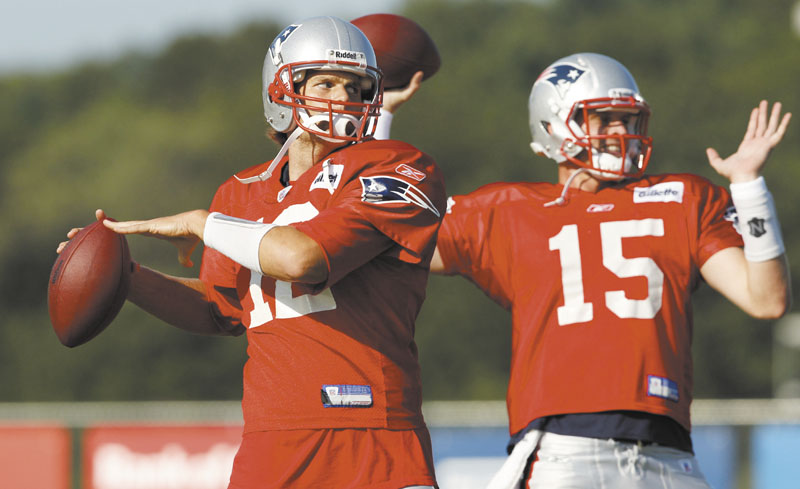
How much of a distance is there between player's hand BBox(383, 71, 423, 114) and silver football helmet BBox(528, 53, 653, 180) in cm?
48

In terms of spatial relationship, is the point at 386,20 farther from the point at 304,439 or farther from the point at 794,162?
the point at 794,162

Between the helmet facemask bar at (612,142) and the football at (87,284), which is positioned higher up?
the helmet facemask bar at (612,142)

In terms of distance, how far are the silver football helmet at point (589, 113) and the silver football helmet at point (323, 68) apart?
116cm

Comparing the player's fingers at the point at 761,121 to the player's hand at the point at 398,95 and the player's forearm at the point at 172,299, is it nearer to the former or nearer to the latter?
the player's hand at the point at 398,95

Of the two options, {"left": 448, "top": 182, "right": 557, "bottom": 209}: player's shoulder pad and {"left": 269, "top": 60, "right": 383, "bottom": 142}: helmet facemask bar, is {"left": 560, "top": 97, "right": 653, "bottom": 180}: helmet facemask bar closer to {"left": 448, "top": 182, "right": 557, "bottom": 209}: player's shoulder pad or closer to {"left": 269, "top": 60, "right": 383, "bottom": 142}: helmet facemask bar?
{"left": 448, "top": 182, "right": 557, "bottom": 209}: player's shoulder pad

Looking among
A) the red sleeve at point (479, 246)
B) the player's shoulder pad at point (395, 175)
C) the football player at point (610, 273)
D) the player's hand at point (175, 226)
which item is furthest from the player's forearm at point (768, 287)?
the player's hand at point (175, 226)

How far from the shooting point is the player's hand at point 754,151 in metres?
4.36

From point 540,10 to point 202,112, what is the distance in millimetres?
13741

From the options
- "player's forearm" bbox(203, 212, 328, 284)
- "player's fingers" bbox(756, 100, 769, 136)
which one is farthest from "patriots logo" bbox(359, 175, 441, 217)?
"player's fingers" bbox(756, 100, 769, 136)

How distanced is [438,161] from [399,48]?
3544 cm

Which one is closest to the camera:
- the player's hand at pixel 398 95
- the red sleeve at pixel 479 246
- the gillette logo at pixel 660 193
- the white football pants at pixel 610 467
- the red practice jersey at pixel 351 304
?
the red practice jersey at pixel 351 304

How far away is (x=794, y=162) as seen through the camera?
115 ft

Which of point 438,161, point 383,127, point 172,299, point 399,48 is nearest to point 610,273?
point 383,127

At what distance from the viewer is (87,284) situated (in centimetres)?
373
